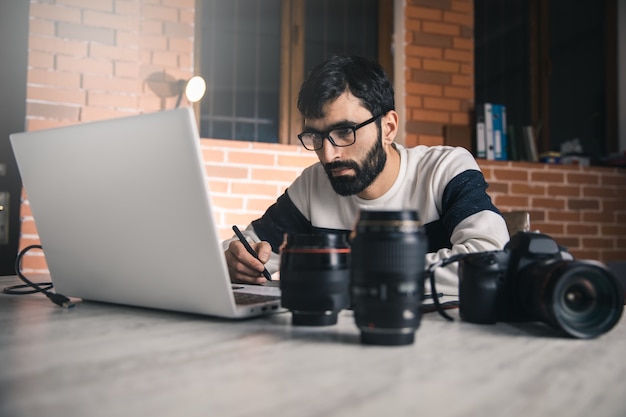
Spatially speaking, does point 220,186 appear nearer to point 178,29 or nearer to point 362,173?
point 178,29

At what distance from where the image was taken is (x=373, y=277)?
1.93 ft

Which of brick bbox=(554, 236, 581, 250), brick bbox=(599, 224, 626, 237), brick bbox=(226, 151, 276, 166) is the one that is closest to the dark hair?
brick bbox=(226, 151, 276, 166)

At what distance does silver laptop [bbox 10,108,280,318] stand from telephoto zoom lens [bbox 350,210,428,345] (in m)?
0.18

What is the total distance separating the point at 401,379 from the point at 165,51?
2.45 m

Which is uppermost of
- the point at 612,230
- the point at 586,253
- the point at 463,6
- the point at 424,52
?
the point at 463,6

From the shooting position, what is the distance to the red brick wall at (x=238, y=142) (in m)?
2.44

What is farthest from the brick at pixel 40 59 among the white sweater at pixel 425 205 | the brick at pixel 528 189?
the brick at pixel 528 189

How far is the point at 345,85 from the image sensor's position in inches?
61.7

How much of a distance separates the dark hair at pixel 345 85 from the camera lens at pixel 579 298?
0.96 metres

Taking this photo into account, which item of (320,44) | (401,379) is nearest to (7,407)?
(401,379)

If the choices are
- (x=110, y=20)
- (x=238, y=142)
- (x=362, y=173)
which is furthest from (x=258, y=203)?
(x=362, y=173)

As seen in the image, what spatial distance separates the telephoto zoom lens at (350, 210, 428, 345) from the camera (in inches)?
22.9

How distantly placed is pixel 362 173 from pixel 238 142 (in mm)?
1317

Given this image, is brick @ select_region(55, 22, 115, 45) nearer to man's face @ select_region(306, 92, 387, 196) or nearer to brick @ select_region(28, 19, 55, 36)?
brick @ select_region(28, 19, 55, 36)
